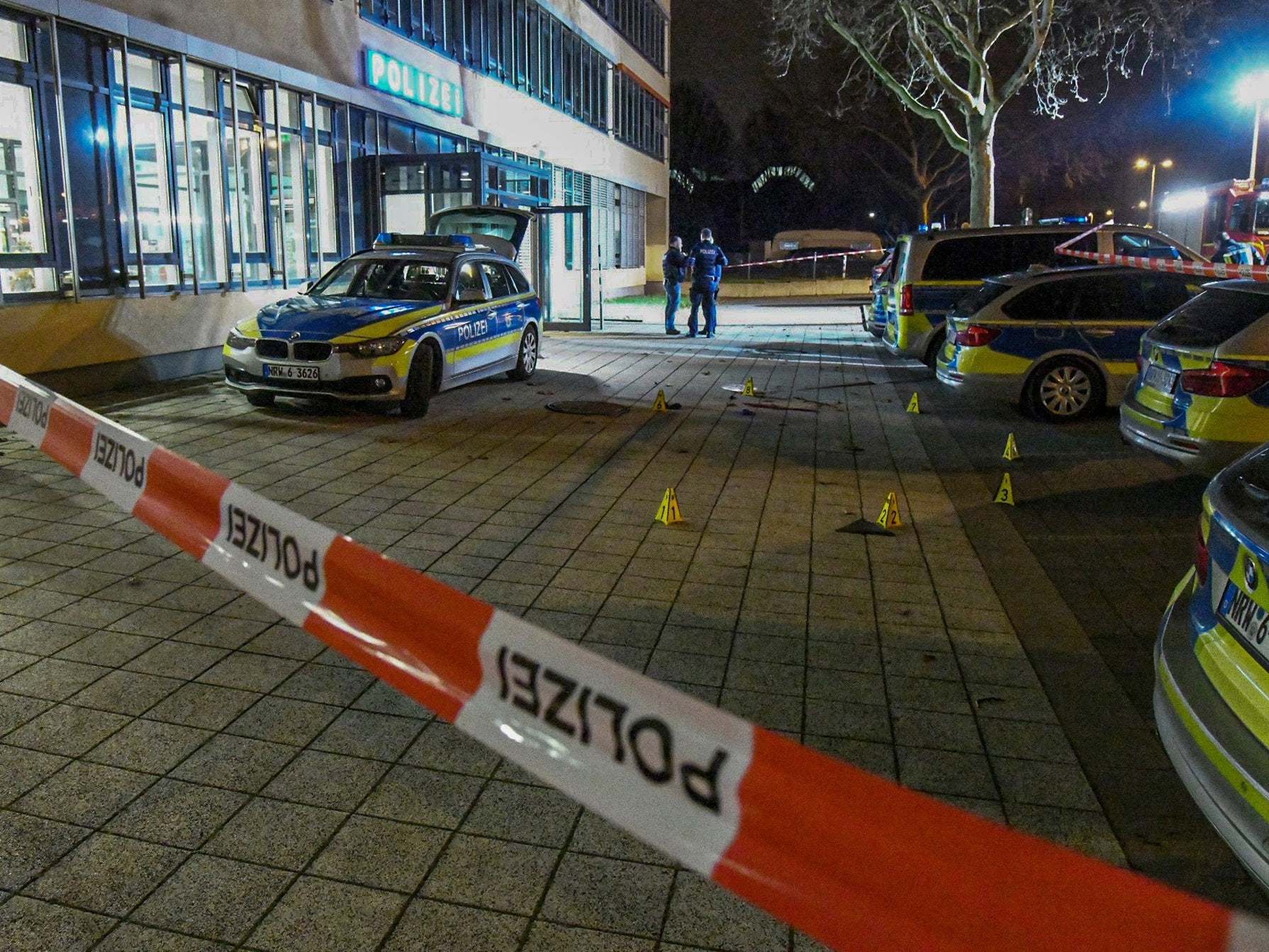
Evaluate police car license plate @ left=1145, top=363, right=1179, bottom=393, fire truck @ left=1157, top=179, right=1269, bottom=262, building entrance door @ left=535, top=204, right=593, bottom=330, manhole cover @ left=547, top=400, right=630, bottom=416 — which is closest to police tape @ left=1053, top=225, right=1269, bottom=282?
police car license plate @ left=1145, top=363, right=1179, bottom=393

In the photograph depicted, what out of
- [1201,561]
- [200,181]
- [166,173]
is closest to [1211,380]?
[1201,561]

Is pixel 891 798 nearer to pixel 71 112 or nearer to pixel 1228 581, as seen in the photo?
pixel 1228 581

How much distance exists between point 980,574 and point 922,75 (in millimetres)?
31434

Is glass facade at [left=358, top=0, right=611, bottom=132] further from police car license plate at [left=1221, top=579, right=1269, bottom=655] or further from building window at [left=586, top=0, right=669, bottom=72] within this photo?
police car license plate at [left=1221, top=579, right=1269, bottom=655]

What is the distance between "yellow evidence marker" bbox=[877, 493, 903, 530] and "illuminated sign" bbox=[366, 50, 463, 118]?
14519 millimetres

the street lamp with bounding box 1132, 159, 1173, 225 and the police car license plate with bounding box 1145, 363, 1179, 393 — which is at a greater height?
the street lamp with bounding box 1132, 159, 1173, 225

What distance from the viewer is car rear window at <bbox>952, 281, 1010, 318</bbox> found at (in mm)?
12031

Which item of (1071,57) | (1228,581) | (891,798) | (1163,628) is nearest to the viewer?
(891,798)

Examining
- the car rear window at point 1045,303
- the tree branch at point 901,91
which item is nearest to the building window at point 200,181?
the car rear window at point 1045,303

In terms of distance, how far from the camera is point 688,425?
38.2 ft

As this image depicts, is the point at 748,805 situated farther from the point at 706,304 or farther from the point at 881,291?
the point at 706,304

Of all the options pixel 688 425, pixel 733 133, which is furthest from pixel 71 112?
pixel 733 133

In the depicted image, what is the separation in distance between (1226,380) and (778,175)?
64.7 m

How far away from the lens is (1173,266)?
40.9ft
